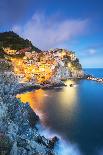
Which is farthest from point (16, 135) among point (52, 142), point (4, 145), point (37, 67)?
Result: point (37, 67)

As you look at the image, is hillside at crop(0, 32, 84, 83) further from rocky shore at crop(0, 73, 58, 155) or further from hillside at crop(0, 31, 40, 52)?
rocky shore at crop(0, 73, 58, 155)

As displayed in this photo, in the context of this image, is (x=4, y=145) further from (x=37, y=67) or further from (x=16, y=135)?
(x=37, y=67)

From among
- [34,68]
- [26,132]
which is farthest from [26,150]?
[34,68]

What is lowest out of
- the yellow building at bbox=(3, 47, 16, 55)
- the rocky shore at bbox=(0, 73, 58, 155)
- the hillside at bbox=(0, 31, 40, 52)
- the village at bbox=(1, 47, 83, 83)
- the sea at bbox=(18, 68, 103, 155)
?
the sea at bbox=(18, 68, 103, 155)

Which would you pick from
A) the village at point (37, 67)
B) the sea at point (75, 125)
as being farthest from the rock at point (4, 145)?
the village at point (37, 67)

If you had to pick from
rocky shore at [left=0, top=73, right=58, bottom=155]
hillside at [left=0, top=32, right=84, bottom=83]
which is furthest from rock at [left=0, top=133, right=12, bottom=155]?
hillside at [left=0, top=32, right=84, bottom=83]

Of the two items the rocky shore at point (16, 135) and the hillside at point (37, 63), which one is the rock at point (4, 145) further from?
the hillside at point (37, 63)

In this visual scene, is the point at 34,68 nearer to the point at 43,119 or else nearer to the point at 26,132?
the point at 43,119

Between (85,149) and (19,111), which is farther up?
(19,111)
